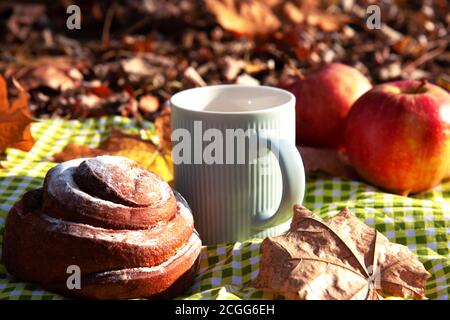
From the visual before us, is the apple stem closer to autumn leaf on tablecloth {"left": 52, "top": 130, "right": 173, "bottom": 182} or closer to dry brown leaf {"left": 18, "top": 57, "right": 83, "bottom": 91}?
autumn leaf on tablecloth {"left": 52, "top": 130, "right": 173, "bottom": 182}

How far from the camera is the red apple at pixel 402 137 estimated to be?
134 cm

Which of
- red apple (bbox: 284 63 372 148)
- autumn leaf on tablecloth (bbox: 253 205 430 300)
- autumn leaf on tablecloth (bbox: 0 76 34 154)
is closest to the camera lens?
autumn leaf on tablecloth (bbox: 253 205 430 300)

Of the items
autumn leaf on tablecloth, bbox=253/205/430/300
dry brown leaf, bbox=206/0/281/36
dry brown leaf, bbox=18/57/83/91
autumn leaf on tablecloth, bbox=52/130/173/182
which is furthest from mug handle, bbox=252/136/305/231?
dry brown leaf, bbox=206/0/281/36

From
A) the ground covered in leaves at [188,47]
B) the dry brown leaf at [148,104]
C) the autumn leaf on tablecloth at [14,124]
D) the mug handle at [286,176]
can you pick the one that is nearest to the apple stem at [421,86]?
the ground covered in leaves at [188,47]

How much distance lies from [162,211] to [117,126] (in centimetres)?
77

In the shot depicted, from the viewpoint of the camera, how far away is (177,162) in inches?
44.9

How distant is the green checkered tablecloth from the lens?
975 millimetres

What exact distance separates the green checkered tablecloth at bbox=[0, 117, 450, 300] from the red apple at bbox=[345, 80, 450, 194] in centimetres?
5

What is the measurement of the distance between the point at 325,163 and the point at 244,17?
807mm

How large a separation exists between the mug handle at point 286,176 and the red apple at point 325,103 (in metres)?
0.49

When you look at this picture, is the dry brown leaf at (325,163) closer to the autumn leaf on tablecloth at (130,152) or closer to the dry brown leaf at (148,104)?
the autumn leaf on tablecloth at (130,152)
